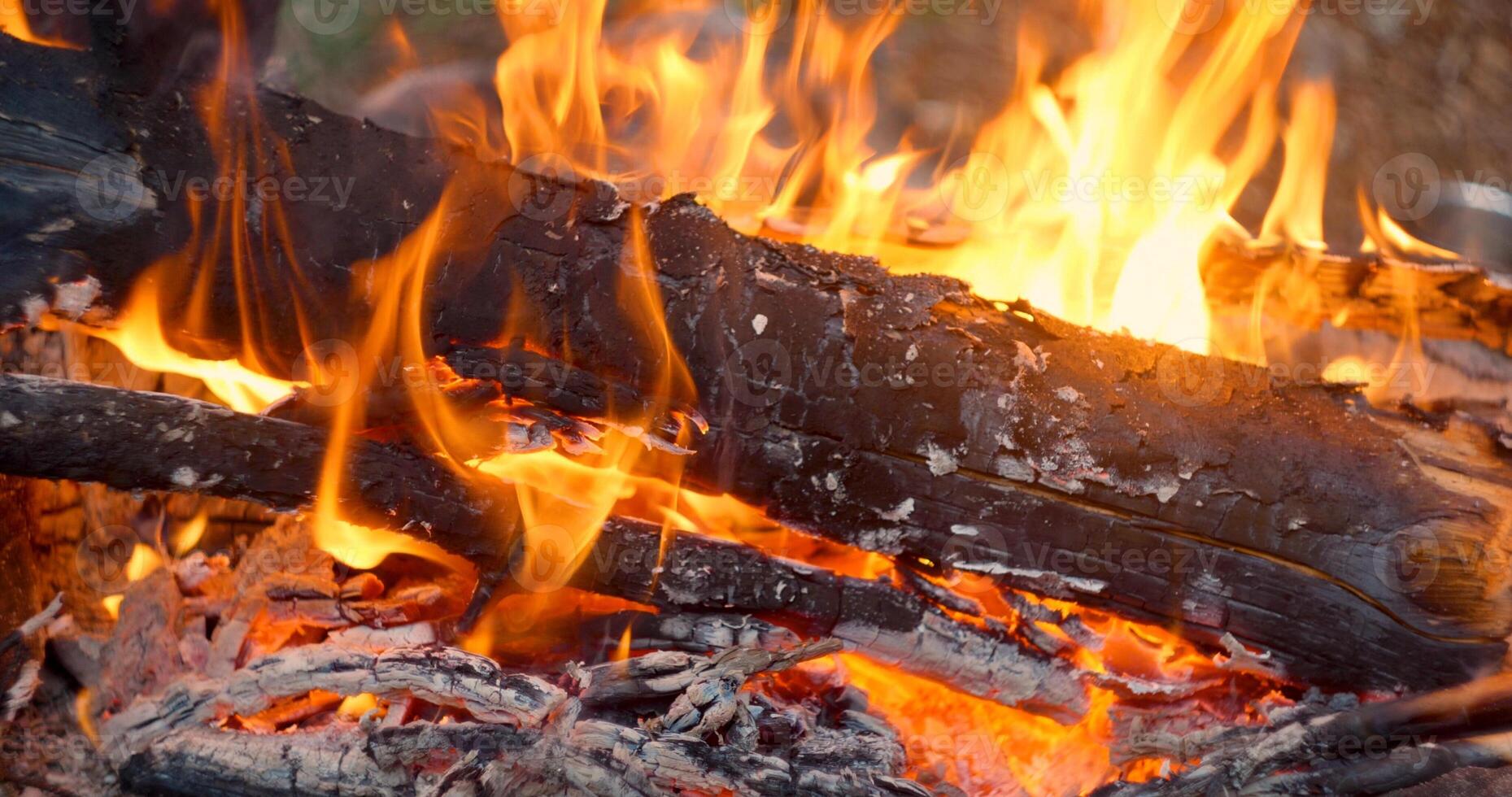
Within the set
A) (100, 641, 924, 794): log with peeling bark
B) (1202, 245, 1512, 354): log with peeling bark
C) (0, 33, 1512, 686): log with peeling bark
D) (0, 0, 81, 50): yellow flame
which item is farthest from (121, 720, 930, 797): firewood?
(1202, 245, 1512, 354): log with peeling bark

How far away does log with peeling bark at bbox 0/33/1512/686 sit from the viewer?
202 cm

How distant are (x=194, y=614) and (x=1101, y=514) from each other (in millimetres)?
2236

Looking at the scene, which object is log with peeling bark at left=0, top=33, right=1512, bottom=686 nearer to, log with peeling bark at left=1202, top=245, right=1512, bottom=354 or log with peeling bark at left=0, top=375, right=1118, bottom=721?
log with peeling bark at left=0, top=375, right=1118, bottom=721

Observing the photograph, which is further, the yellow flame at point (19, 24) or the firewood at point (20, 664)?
the yellow flame at point (19, 24)

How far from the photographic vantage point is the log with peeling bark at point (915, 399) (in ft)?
6.63

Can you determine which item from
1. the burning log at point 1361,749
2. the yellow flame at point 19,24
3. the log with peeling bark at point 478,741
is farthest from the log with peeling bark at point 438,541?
the yellow flame at point 19,24

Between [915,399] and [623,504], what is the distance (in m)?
0.80

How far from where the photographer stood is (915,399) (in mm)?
2037

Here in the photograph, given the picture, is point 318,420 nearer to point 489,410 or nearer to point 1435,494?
point 489,410

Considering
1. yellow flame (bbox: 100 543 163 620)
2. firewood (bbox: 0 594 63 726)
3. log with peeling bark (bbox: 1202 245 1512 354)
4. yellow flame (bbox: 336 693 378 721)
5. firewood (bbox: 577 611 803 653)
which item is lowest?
yellow flame (bbox: 336 693 378 721)

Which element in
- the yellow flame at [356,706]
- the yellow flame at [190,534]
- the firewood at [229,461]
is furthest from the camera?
the yellow flame at [190,534]

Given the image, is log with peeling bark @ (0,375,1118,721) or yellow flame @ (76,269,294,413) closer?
log with peeling bark @ (0,375,1118,721)

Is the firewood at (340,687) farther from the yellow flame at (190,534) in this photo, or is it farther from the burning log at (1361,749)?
the burning log at (1361,749)

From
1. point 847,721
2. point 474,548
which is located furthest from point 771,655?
point 474,548
